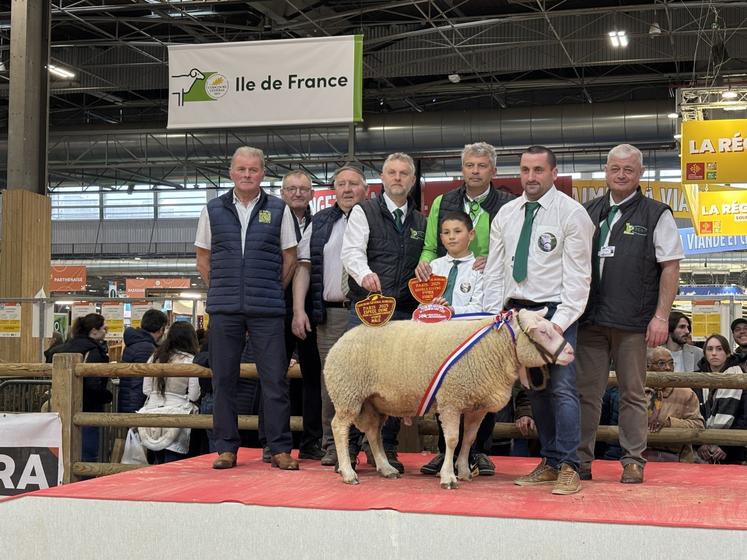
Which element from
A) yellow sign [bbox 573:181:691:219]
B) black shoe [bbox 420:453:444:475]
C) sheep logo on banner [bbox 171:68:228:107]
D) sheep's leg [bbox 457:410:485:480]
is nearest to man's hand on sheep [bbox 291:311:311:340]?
black shoe [bbox 420:453:444:475]

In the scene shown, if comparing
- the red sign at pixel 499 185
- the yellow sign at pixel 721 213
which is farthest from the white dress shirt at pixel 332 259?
the yellow sign at pixel 721 213

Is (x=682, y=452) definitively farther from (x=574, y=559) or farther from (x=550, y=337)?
(x=574, y=559)

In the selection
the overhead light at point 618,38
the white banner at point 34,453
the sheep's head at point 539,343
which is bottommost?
the white banner at point 34,453

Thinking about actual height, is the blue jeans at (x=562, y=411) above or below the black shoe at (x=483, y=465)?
above

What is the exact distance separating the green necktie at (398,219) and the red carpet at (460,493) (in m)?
1.24

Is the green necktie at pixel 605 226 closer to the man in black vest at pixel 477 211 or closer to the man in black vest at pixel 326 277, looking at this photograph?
the man in black vest at pixel 477 211

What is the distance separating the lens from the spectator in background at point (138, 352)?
7352 mm

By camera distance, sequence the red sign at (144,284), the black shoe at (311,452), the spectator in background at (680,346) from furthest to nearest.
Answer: the red sign at (144,284)
the spectator in background at (680,346)
the black shoe at (311,452)

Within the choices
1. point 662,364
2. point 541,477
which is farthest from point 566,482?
point 662,364

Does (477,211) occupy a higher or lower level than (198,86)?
lower

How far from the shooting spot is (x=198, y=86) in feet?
27.0

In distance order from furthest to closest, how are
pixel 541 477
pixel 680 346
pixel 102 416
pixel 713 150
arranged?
pixel 713 150, pixel 680 346, pixel 102 416, pixel 541 477

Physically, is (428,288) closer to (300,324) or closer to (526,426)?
(300,324)

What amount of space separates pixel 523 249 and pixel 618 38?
1358 cm
